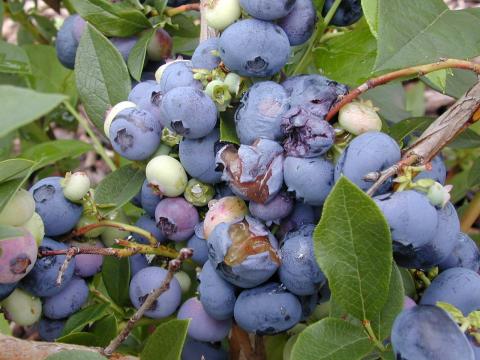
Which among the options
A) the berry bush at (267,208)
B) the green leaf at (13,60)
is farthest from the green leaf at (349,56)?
the green leaf at (13,60)

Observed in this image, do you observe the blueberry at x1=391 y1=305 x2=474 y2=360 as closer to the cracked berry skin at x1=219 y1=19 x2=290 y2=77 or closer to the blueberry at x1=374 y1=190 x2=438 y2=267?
the blueberry at x1=374 y1=190 x2=438 y2=267

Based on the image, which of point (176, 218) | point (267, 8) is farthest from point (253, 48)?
point (176, 218)

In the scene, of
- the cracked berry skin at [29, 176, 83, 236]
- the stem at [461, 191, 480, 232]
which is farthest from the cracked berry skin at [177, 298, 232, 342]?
the stem at [461, 191, 480, 232]

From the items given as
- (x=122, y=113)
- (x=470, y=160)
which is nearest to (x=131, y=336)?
(x=122, y=113)

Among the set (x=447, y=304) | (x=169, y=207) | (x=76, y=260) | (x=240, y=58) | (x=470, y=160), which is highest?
(x=240, y=58)

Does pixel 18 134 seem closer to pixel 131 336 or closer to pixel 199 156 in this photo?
pixel 131 336

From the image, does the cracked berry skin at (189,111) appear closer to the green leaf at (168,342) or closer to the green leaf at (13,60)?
the green leaf at (168,342)

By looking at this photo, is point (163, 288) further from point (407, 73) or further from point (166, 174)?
point (407, 73)
